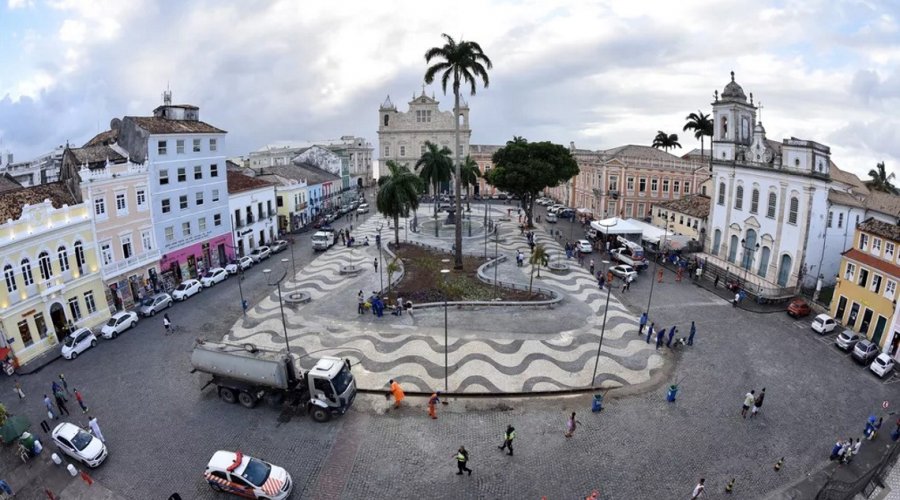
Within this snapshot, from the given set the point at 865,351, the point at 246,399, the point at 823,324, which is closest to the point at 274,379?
the point at 246,399

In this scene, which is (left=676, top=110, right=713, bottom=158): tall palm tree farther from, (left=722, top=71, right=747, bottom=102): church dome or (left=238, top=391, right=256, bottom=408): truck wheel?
(left=238, top=391, right=256, bottom=408): truck wheel

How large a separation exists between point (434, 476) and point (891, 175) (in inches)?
2547

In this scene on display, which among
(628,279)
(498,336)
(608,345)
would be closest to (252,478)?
(498,336)

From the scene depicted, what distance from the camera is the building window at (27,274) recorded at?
25938 millimetres

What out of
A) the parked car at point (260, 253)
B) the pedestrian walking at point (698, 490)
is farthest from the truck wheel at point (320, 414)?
the parked car at point (260, 253)

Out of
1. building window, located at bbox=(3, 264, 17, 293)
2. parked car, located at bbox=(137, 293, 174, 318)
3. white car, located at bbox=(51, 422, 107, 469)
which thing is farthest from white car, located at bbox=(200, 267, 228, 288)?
white car, located at bbox=(51, 422, 107, 469)

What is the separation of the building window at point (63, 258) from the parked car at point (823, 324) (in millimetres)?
44501

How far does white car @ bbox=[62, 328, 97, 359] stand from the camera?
25.6m

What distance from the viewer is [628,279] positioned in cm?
3619

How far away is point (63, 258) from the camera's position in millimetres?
28375

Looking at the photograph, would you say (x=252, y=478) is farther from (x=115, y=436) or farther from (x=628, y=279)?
(x=628, y=279)

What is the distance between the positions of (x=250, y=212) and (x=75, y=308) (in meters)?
20.4

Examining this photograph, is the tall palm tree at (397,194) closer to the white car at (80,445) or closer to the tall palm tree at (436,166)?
the tall palm tree at (436,166)

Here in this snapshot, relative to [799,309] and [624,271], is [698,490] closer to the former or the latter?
[799,309]
